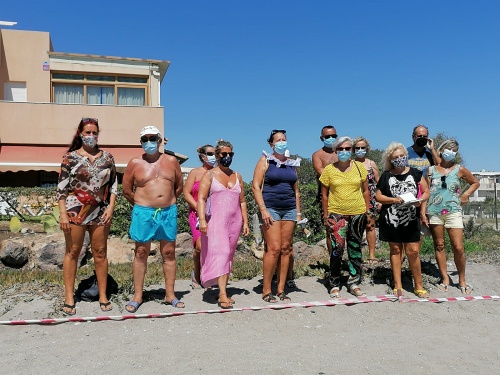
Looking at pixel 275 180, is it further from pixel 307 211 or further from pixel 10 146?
pixel 10 146

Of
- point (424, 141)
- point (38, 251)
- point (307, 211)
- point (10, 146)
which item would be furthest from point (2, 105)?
point (424, 141)

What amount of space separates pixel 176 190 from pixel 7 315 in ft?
7.31

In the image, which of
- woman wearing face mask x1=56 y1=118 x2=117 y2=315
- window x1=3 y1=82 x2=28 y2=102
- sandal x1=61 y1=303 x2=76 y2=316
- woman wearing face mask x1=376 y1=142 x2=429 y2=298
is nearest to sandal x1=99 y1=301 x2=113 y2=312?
woman wearing face mask x1=56 y1=118 x2=117 y2=315

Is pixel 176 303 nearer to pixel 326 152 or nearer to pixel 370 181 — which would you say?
pixel 326 152

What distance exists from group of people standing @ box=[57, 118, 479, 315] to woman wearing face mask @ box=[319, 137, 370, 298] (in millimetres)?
12

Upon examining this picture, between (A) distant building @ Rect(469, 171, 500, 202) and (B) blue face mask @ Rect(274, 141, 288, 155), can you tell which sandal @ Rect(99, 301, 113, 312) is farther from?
(A) distant building @ Rect(469, 171, 500, 202)

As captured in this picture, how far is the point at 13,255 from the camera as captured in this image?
8.83 m

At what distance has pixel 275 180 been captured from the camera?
563cm

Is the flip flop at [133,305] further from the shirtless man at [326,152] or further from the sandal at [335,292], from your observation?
the shirtless man at [326,152]

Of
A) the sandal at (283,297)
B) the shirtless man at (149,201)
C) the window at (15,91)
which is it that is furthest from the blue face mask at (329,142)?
the window at (15,91)

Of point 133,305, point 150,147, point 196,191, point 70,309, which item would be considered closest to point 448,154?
point 196,191

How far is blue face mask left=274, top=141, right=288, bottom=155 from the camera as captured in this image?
566cm

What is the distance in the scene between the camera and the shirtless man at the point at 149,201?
5.23 meters

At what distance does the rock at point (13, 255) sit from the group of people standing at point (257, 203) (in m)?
4.25
